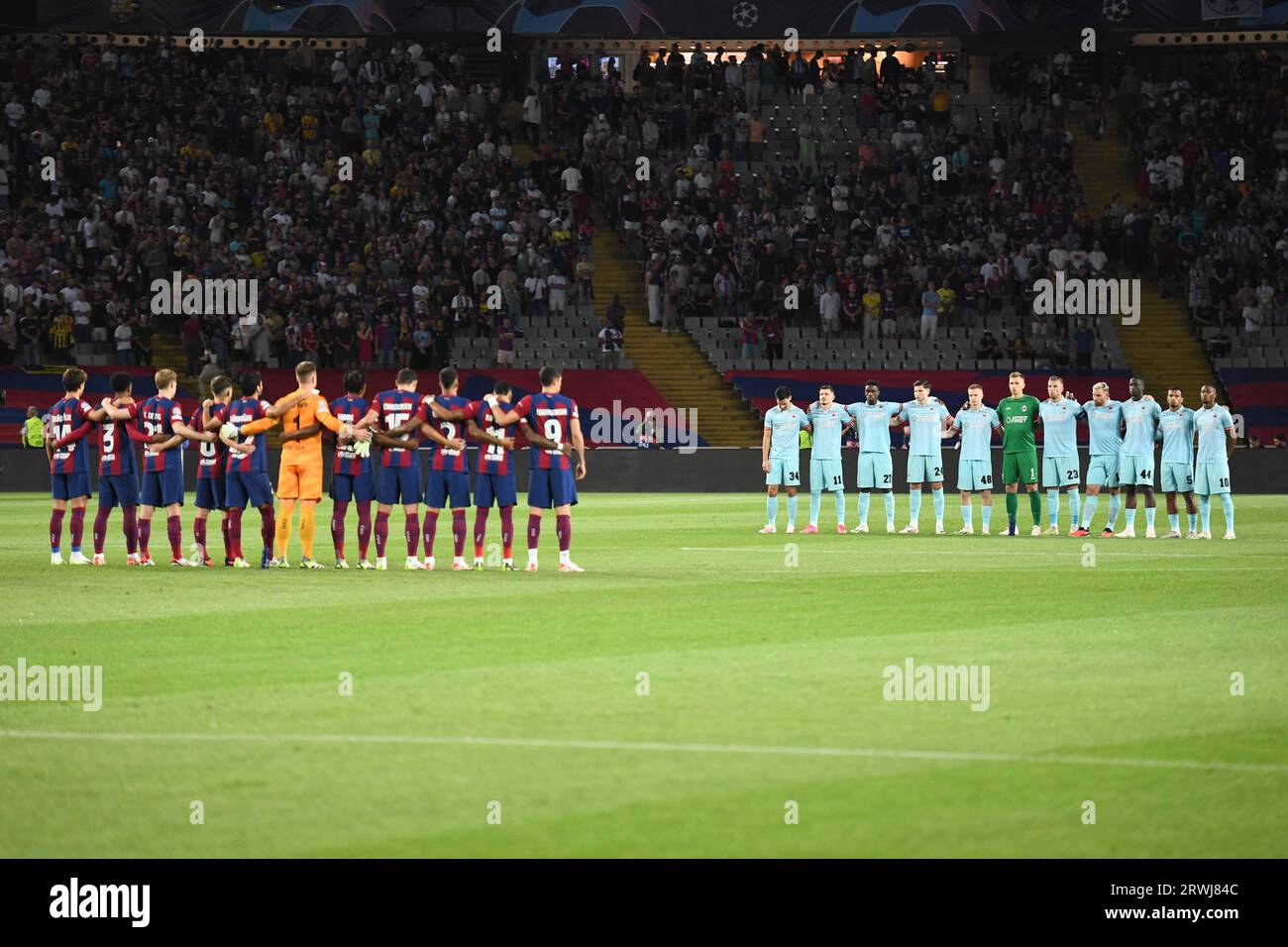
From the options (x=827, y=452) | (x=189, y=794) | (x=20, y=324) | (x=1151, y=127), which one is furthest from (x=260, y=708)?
(x=1151, y=127)

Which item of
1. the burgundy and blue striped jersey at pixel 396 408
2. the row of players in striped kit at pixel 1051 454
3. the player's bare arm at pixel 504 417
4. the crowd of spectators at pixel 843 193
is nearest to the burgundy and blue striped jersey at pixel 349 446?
the burgundy and blue striped jersey at pixel 396 408

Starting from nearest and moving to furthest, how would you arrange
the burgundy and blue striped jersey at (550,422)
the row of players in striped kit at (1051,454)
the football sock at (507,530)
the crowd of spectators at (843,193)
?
the burgundy and blue striped jersey at (550,422) → the football sock at (507,530) → the row of players in striped kit at (1051,454) → the crowd of spectators at (843,193)

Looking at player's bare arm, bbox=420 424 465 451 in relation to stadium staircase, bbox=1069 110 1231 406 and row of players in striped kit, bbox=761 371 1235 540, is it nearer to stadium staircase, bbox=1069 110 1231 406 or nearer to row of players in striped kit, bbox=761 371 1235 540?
row of players in striped kit, bbox=761 371 1235 540

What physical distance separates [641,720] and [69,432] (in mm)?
12930

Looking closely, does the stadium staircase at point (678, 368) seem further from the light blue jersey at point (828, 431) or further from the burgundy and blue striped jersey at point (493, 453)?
the burgundy and blue striped jersey at point (493, 453)

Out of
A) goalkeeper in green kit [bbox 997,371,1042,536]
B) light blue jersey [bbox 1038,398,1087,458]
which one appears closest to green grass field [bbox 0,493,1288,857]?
goalkeeper in green kit [bbox 997,371,1042,536]

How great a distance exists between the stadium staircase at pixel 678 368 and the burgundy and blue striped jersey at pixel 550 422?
24585mm

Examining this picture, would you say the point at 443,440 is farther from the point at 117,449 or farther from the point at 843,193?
the point at 843,193

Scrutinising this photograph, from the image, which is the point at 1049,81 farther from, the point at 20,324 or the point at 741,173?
the point at 20,324

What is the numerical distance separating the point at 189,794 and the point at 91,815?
51cm

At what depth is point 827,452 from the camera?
28422mm

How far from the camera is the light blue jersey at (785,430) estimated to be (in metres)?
28.1

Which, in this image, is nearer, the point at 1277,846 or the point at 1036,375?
the point at 1277,846
